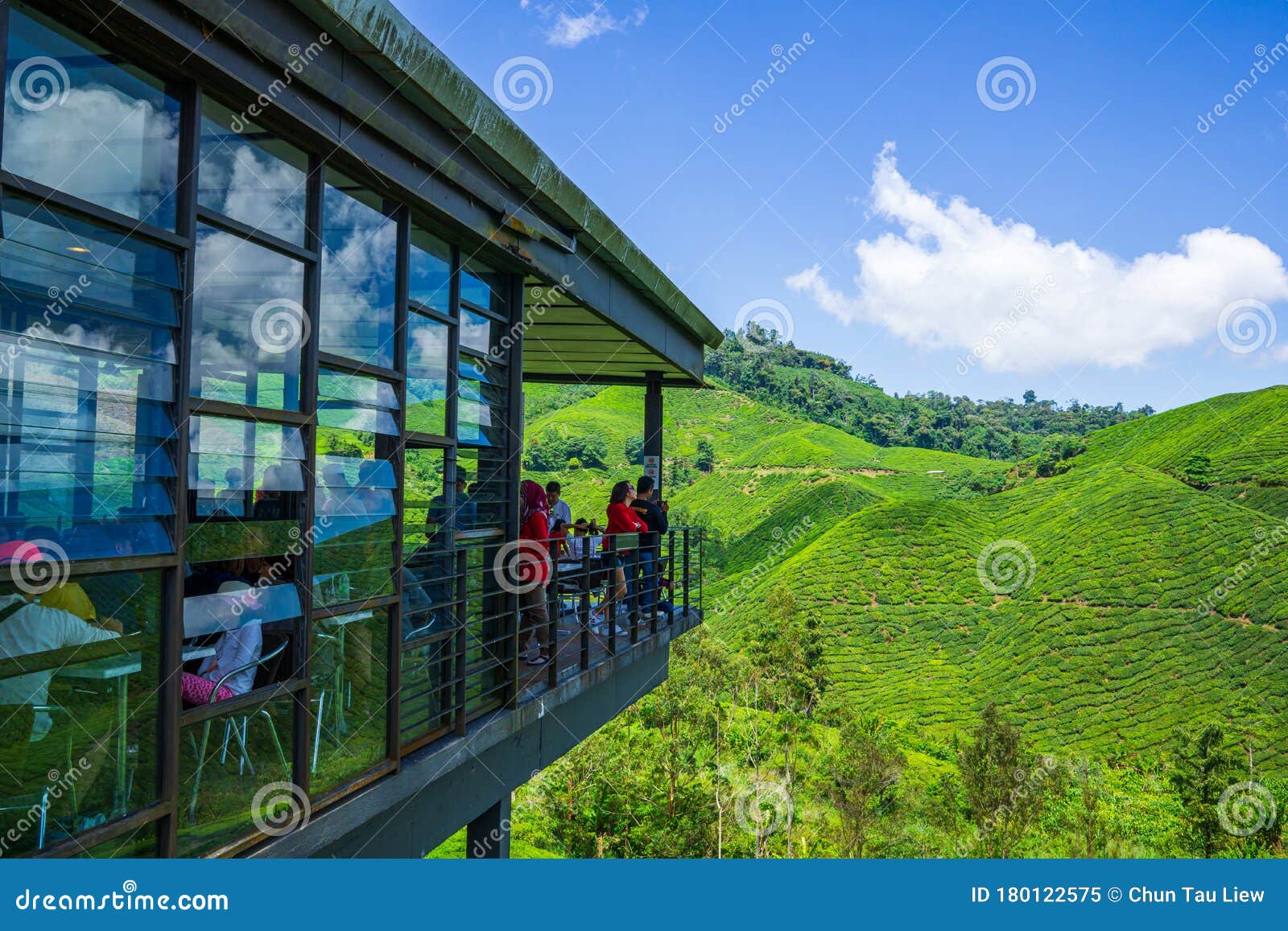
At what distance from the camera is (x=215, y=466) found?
298 centimetres

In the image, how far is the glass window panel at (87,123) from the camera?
7.47 ft

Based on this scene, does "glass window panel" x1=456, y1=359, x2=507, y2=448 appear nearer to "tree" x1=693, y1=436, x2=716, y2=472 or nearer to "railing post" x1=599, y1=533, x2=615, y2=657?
"railing post" x1=599, y1=533, x2=615, y2=657

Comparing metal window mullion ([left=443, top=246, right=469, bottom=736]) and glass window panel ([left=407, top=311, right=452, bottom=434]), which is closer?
glass window panel ([left=407, top=311, right=452, bottom=434])

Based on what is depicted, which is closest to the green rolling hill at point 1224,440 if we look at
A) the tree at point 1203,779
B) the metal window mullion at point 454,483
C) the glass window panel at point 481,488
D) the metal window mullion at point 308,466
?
the tree at point 1203,779

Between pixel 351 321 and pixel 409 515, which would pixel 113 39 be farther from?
pixel 409 515

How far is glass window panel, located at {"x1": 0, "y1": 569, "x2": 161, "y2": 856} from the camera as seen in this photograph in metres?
2.31

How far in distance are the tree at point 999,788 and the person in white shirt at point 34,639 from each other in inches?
1392

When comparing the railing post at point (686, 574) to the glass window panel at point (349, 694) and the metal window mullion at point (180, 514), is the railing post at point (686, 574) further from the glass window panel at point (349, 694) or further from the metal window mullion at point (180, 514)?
the metal window mullion at point (180, 514)

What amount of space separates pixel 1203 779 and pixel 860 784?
538 inches

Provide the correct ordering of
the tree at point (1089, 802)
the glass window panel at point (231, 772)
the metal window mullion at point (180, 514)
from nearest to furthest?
the metal window mullion at point (180, 514) < the glass window panel at point (231, 772) < the tree at point (1089, 802)

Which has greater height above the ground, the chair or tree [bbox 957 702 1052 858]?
the chair

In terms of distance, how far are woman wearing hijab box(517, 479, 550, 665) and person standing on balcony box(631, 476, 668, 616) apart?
66.8 inches

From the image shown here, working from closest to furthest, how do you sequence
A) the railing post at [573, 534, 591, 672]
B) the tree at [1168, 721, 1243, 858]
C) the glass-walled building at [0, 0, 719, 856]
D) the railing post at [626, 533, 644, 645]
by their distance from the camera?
the glass-walled building at [0, 0, 719, 856] → the railing post at [573, 534, 591, 672] → the railing post at [626, 533, 644, 645] → the tree at [1168, 721, 1243, 858]

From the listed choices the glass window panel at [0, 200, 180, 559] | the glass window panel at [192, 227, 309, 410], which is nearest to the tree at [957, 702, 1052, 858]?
the glass window panel at [192, 227, 309, 410]
